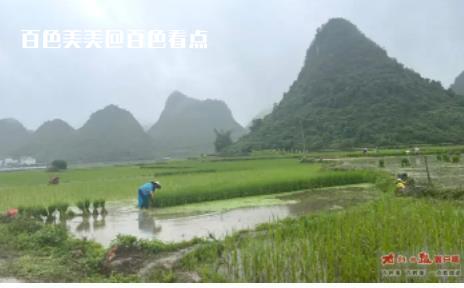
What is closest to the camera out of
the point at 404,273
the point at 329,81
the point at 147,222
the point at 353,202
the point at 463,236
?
the point at 404,273

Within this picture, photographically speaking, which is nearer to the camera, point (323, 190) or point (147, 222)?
point (147, 222)

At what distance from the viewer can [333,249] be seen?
3.85 m

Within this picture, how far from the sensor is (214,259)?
4.36 m

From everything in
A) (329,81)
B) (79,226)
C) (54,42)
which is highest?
(329,81)

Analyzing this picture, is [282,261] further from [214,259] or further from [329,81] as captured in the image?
[329,81]

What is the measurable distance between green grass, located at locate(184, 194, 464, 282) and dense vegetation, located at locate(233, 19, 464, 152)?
50.5ft

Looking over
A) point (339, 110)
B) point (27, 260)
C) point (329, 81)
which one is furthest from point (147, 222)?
point (329, 81)

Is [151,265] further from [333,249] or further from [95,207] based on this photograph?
[95,207]

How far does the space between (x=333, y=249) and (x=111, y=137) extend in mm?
16340

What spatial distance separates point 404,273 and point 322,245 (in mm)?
913

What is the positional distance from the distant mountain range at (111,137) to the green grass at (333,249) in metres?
9.83

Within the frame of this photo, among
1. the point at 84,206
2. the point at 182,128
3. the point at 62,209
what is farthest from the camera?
the point at 182,128

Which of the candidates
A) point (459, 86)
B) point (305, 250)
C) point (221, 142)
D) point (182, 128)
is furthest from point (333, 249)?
point (221, 142)

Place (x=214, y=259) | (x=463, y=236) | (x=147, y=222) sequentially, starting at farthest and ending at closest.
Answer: (x=147, y=222) → (x=214, y=259) → (x=463, y=236)
